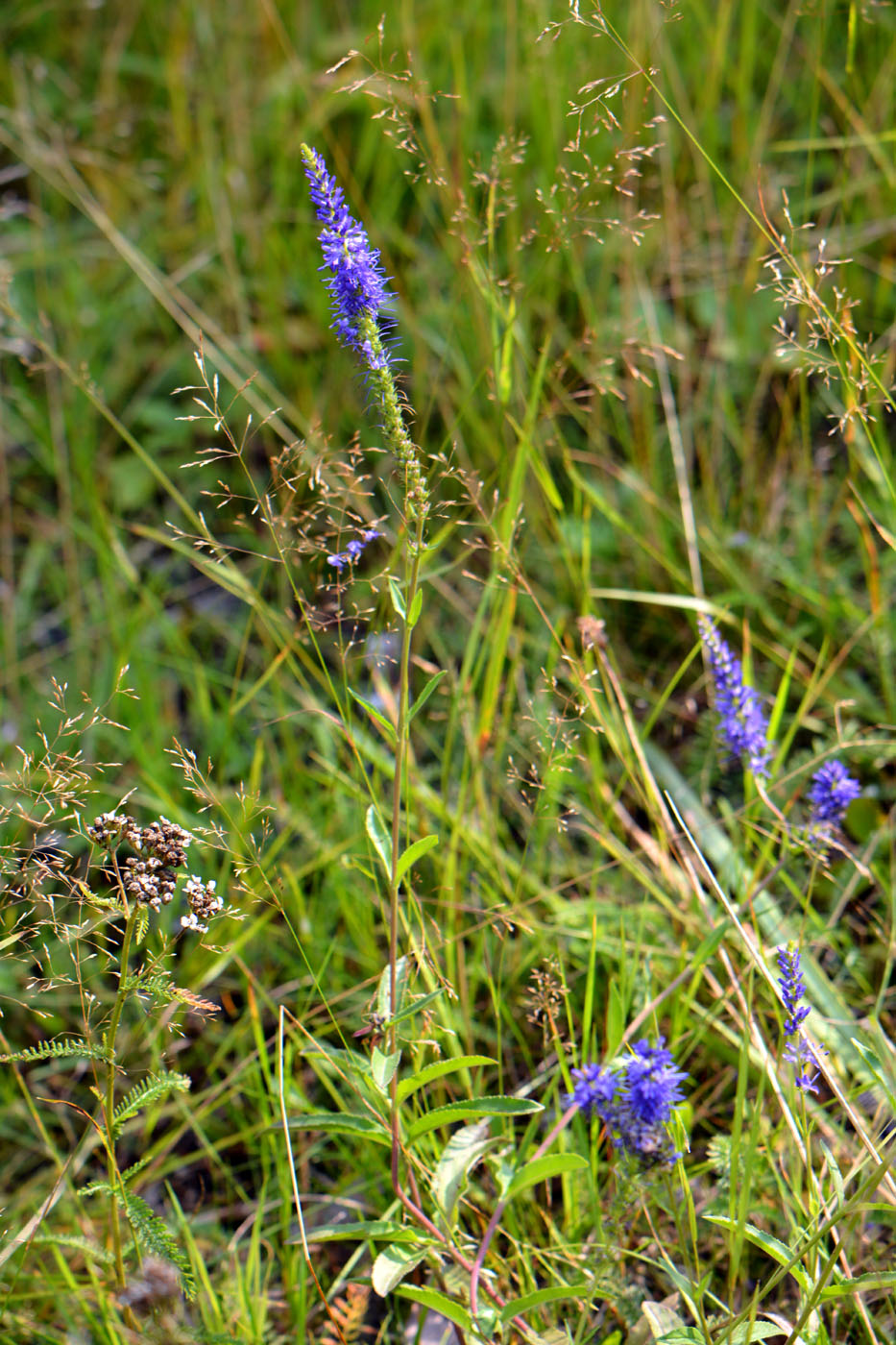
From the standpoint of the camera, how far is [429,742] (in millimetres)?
2285

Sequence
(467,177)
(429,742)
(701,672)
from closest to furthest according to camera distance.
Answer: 1. (429,742)
2. (701,672)
3. (467,177)

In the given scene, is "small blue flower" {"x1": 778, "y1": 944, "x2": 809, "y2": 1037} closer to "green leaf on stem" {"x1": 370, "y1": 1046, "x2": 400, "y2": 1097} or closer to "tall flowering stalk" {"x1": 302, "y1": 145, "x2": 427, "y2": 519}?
"green leaf on stem" {"x1": 370, "y1": 1046, "x2": 400, "y2": 1097}

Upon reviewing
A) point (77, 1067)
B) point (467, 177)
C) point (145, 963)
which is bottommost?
point (77, 1067)

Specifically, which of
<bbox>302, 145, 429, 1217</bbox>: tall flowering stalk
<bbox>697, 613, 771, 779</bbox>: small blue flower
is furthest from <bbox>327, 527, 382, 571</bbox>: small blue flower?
<bbox>697, 613, 771, 779</bbox>: small blue flower

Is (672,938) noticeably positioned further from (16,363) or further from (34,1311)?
(16,363)

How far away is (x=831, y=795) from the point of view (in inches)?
67.8

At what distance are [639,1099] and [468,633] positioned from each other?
1454mm

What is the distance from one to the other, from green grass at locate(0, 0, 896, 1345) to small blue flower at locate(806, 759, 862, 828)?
10 centimetres

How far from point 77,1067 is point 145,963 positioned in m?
0.99

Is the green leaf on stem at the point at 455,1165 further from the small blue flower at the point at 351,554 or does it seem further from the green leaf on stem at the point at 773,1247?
the small blue flower at the point at 351,554

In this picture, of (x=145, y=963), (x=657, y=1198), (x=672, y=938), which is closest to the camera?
(x=145, y=963)

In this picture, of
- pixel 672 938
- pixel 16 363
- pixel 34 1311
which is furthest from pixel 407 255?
pixel 34 1311

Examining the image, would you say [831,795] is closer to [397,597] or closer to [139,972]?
[397,597]

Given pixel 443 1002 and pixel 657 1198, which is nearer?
pixel 657 1198
